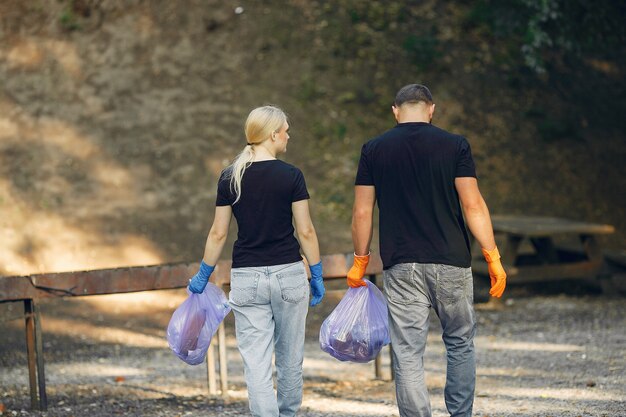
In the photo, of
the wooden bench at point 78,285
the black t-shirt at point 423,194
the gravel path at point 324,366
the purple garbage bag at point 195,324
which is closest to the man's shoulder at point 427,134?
the black t-shirt at point 423,194

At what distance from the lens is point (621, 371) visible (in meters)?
7.82

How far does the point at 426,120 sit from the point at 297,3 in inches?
582

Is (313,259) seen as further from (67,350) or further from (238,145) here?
(238,145)

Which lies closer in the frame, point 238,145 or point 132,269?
point 132,269

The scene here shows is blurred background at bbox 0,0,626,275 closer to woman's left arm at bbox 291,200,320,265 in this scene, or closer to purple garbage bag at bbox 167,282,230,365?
purple garbage bag at bbox 167,282,230,365

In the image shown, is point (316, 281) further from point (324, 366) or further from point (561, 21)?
point (561, 21)

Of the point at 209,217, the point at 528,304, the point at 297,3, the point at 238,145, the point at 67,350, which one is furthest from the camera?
the point at 297,3

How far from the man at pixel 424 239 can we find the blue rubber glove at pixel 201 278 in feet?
3.27

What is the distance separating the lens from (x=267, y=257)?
5.03m

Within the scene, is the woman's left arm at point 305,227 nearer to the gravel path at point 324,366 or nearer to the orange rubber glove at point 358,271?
the orange rubber glove at point 358,271

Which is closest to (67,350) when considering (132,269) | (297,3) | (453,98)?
(132,269)

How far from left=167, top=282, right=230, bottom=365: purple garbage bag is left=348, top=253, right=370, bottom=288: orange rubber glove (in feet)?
2.70

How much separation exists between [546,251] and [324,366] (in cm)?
530

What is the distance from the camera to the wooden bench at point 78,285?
22.9 feet
